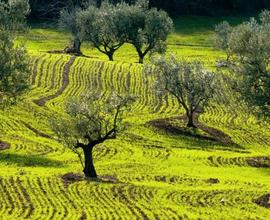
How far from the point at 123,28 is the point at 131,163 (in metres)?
69.4

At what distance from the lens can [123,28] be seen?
13550 cm

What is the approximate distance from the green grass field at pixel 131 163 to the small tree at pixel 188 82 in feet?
17.5

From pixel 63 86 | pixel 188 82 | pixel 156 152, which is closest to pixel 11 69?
pixel 156 152

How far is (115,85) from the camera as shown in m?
111

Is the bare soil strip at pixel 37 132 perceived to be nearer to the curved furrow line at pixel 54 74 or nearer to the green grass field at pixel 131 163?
the green grass field at pixel 131 163

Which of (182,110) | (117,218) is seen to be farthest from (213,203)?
(182,110)

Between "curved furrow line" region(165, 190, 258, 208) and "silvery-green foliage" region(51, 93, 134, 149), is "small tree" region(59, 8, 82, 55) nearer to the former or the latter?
"silvery-green foliage" region(51, 93, 134, 149)

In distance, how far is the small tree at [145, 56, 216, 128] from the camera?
8931cm

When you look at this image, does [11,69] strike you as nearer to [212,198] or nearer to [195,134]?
[195,134]

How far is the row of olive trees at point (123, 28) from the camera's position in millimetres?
135750

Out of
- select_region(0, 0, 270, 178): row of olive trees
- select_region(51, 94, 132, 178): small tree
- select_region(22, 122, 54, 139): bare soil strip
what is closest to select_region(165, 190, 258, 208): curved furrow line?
select_region(51, 94, 132, 178): small tree

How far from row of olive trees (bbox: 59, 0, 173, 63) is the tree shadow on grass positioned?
2677 inches

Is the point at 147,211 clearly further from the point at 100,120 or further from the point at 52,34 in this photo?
the point at 52,34

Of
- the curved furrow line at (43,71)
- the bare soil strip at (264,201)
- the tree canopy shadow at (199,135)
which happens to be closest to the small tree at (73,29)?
the curved furrow line at (43,71)
